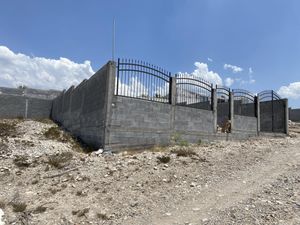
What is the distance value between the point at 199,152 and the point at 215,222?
4.83 metres

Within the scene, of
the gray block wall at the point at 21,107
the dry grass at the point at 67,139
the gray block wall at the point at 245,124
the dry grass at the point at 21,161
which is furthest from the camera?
the gray block wall at the point at 21,107

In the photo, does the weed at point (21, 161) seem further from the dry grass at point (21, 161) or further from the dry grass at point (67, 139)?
the dry grass at point (67, 139)

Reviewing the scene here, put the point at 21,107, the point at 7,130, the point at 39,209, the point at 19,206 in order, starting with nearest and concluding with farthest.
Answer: the point at 39,209
the point at 19,206
the point at 7,130
the point at 21,107

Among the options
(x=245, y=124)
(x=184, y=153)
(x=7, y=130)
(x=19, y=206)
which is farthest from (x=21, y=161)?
(x=245, y=124)

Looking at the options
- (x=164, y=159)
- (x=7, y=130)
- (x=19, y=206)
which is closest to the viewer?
(x=19, y=206)

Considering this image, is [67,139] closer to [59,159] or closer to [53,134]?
[53,134]

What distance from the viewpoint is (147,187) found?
621 cm

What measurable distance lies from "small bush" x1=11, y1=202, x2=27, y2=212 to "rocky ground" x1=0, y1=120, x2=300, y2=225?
18mm

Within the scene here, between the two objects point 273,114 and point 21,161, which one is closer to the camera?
point 21,161

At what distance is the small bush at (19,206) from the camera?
5.25 m

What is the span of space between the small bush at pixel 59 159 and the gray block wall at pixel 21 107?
12.8 m

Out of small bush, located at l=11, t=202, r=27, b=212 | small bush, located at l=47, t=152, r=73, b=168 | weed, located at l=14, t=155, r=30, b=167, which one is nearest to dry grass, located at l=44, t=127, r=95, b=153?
small bush, located at l=47, t=152, r=73, b=168

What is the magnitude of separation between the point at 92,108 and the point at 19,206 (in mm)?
5680

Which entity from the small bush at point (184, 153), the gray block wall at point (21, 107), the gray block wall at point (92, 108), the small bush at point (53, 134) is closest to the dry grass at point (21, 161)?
the gray block wall at point (92, 108)
